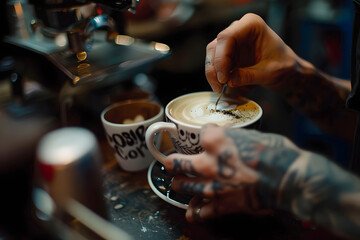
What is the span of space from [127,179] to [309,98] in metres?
0.66

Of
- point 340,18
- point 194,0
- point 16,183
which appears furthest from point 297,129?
point 16,183

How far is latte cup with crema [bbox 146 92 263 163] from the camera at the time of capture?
0.69 m

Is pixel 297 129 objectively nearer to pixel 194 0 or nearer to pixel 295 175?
pixel 194 0

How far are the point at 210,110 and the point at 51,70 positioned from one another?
0.51m

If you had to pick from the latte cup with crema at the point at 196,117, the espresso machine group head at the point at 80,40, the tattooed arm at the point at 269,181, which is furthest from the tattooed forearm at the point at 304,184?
the espresso machine group head at the point at 80,40

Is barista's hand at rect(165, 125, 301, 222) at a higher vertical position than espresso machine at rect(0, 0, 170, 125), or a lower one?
lower

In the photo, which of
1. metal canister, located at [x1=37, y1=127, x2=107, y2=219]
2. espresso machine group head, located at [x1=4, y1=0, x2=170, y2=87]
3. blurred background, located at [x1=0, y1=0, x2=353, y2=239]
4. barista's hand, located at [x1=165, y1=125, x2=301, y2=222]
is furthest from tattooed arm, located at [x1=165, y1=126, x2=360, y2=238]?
espresso machine group head, located at [x1=4, y1=0, x2=170, y2=87]

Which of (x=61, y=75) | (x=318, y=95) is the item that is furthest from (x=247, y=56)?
(x=61, y=75)

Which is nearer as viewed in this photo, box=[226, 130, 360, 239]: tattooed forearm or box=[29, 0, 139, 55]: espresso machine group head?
box=[226, 130, 360, 239]: tattooed forearm

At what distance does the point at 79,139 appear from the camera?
1.47 ft

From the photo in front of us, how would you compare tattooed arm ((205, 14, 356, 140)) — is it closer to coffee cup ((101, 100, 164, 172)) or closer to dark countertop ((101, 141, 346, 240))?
coffee cup ((101, 100, 164, 172))

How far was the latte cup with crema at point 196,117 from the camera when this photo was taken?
2.27 feet

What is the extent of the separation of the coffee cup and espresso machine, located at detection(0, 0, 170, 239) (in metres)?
0.11

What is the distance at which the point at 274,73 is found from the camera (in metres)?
0.96
